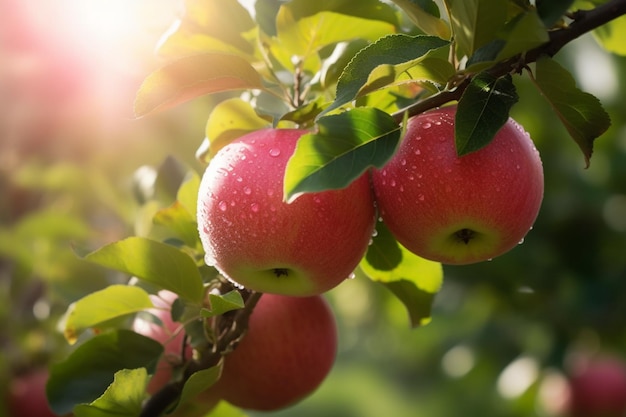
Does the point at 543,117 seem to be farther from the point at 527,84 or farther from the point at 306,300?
the point at 306,300

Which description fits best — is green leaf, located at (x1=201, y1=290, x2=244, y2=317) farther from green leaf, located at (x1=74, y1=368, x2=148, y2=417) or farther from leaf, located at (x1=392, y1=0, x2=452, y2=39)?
leaf, located at (x1=392, y1=0, x2=452, y2=39)

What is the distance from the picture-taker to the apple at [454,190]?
2.63 feet

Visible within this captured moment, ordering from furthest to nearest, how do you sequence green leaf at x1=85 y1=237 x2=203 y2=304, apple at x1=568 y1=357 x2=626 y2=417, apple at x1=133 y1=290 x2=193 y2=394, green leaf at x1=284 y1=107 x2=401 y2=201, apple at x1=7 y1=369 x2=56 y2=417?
apple at x1=568 y1=357 x2=626 y2=417 < apple at x1=7 y1=369 x2=56 y2=417 < apple at x1=133 y1=290 x2=193 y2=394 < green leaf at x1=85 y1=237 x2=203 y2=304 < green leaf at x1=284 y1=107 x2=401 y2=201

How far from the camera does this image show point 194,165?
6.39 ft

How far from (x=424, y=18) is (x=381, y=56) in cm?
11

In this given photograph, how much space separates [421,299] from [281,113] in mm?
300

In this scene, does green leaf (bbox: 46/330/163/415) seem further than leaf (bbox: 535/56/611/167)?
Yes

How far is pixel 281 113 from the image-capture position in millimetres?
946

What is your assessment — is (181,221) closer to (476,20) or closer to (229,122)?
(229,122)

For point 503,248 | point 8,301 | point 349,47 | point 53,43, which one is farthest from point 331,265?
point 53,43

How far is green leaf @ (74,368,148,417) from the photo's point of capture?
0.85 m

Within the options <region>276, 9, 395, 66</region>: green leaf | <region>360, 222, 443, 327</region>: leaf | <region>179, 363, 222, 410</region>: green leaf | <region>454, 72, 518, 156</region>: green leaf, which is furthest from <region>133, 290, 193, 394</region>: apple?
<region>454, 72, 518, 156</region>: green leaf

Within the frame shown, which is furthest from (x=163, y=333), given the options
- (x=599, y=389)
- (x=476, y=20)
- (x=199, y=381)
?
(x=599, y=389)

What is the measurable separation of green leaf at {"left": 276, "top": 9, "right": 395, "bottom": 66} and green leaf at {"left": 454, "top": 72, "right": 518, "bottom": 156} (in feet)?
0.87
